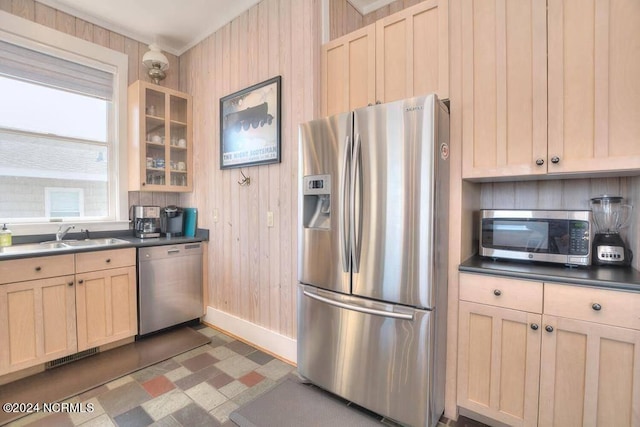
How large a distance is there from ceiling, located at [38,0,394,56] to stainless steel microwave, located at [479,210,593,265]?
200cm

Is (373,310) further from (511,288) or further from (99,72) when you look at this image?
(99,72)

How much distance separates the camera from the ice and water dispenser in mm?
1868

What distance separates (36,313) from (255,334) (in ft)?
5.14

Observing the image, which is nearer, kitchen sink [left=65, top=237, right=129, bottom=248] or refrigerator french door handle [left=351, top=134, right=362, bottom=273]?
refrigerator french door handle [left=351, top=134, right=362, bottom=273]

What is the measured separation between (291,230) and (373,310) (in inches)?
38.0

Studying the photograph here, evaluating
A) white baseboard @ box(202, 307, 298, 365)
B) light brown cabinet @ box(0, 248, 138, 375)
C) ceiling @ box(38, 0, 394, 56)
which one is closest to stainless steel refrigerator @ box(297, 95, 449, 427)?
white baseboard @ box(202, 307, 298, 365)

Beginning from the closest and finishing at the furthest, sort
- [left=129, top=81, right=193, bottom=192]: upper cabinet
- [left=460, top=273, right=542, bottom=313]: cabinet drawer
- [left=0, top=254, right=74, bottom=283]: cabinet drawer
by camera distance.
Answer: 1. [left=460, top=273, right=542, bottom=313]: cabinet drawer
2. [left=0, top=254, right=74, bottom=283]: cabinet drawer
3. [left=129, top=81, right=193, bottom=192]: upper cabinet

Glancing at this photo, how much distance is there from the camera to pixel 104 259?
244 cm

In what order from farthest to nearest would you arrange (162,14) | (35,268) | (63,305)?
(162,14)
(63,305)
(35,268)

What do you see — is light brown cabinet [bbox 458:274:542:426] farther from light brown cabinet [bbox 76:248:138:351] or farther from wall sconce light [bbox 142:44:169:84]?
wall sconce light [bbox 142:44:169:84]

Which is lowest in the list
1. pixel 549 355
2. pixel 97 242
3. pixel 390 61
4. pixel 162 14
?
pixel 549 355

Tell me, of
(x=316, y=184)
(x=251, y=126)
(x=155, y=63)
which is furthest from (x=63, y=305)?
(x=155, y=63)

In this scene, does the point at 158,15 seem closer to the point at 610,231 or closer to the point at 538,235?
the point at 538,235

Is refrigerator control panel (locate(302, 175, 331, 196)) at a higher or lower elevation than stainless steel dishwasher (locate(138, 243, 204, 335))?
higher
